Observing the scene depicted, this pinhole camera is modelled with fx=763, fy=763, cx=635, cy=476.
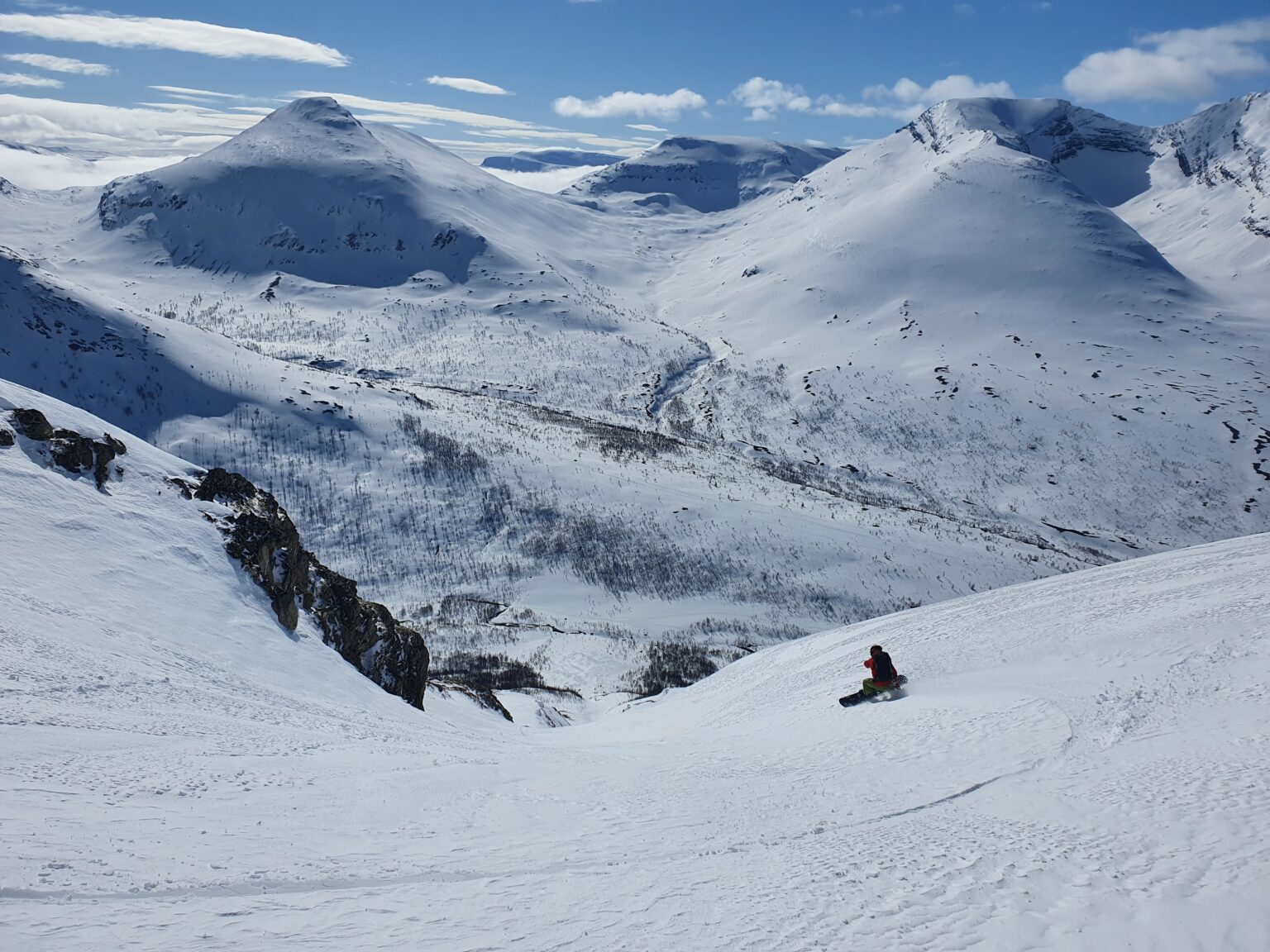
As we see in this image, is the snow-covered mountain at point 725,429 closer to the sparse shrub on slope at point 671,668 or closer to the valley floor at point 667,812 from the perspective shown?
the sparse shrub on slope at point 671,668

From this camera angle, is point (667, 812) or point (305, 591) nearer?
point (667, 812)

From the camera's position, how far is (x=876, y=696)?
21.0m

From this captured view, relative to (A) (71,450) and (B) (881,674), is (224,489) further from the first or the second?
(B) (881,674)

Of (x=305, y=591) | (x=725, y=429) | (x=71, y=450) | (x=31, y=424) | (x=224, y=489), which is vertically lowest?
(x=305, y=591)

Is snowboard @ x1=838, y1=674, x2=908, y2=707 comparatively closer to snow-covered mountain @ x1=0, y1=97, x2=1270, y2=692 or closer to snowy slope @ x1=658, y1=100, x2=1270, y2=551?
snow-covered mountain @ x1=0, y1=97, x2=1270, y2=692

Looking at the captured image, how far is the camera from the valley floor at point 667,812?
328 inches

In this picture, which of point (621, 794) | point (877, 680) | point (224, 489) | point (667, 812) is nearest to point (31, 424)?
point (224, 489)

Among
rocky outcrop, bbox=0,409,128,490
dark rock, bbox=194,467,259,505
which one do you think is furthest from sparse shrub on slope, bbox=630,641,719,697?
rocky outcrop, bbox=0,409,128,490

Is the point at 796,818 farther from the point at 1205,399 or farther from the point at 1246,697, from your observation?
the point at 1205,399

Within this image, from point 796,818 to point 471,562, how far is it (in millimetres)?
67905

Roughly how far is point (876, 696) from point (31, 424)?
27.8 meters

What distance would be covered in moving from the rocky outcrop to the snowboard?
979 inches

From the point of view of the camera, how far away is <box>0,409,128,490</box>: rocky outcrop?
25.0m

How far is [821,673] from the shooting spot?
26.2 m
